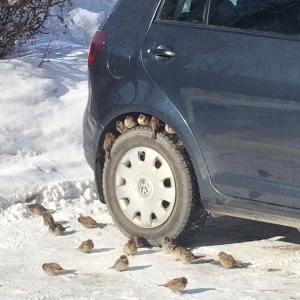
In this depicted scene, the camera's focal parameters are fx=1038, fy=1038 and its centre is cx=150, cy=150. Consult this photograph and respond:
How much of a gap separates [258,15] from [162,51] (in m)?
0.63

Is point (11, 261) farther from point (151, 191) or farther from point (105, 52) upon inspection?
point (105, 52)

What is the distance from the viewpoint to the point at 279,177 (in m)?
5.77

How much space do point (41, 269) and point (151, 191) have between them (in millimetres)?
804

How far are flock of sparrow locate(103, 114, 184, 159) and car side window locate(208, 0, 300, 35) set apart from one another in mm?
686

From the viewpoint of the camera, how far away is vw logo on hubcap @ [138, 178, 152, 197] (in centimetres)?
626

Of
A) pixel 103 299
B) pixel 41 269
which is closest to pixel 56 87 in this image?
pixel 41 269

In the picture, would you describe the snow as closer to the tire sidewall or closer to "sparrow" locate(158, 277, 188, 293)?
"sparrow" locate(158, 277, 188, 293)

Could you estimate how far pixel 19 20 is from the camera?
32.4 feet

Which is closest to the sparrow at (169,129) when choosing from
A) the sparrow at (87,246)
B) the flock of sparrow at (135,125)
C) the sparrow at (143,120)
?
the flock of sparrow at (135,125)

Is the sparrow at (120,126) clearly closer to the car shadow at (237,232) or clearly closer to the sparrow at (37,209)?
the car shadow at (237,232)

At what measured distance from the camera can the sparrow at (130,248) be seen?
6.31 meters

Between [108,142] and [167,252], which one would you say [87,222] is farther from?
[167,252]

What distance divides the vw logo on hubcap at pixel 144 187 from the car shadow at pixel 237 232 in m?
0.52

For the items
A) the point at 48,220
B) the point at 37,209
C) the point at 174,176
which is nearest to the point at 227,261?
the point at 174,176
